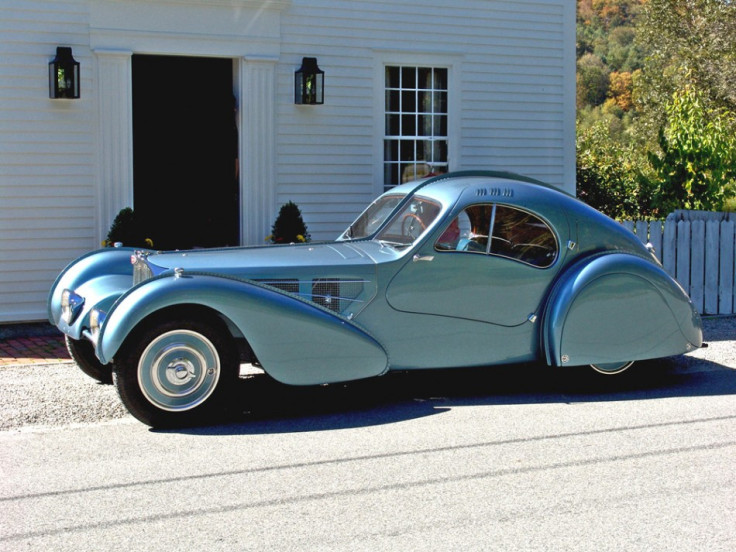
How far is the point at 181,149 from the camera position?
39.6 feet

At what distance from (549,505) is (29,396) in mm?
4243

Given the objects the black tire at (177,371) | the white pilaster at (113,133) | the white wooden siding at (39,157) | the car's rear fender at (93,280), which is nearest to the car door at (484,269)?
the black tire at (177,371)

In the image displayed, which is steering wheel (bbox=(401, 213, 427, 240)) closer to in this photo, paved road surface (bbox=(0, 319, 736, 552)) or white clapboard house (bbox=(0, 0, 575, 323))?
paved road surface (bbox=(0, 319, 736, 552))

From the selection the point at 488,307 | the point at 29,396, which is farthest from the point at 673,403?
the point at 29,396

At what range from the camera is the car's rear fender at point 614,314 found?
702 cm

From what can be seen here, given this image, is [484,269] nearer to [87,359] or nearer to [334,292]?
[334,292]

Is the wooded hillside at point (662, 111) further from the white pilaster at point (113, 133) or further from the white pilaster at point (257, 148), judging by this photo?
the white pilaster at point (113, 133)

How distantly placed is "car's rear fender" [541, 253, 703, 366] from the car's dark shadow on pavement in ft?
0.98

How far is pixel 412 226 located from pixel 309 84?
4489 millimetres

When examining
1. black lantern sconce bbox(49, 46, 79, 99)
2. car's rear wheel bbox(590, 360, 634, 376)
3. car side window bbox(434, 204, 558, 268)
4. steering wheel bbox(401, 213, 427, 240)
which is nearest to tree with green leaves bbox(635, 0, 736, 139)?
black lantern sconce bbox(49, 46, 79, 99)

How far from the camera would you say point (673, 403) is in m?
6.89

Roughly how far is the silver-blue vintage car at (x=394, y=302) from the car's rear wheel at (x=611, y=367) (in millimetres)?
10

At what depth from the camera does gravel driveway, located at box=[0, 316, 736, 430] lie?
21.5 ft

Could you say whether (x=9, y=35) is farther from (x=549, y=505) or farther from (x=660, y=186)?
(x=660, y=186)
